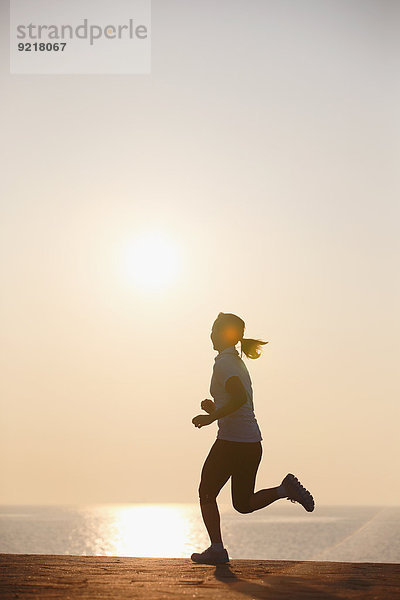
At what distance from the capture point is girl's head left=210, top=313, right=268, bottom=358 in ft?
27.7

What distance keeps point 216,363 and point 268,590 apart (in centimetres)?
237

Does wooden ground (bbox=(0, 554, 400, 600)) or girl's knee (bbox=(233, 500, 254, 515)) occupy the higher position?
girl's knee (bbox=(233, 500, 254, 515))

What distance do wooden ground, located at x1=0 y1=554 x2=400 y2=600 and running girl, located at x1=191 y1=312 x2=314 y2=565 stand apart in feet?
1.31

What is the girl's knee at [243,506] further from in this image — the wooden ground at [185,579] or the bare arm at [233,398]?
the bare arm at [233,398]

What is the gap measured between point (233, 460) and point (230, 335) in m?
1.06

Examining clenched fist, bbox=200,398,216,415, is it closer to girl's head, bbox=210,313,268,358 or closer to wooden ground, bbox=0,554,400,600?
girl's head, bbox=210,313,268,358

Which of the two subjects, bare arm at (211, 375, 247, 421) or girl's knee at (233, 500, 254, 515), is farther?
girl's knee at (233, 500, 254, 515)

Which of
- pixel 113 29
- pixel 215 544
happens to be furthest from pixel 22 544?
pixel 215 544

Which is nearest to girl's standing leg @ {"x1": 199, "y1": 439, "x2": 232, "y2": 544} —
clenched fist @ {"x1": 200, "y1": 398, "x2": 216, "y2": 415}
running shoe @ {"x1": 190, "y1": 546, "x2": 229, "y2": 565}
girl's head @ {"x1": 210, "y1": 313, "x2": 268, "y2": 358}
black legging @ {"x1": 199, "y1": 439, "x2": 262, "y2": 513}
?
black legging @ {"x1": 199, "y1": 439, "x2": 262, "y2": 513}

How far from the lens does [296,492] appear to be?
7945 millimetres

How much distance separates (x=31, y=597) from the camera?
599 cm

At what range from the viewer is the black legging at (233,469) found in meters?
8.11

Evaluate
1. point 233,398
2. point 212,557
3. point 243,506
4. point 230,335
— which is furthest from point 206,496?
point 230,335

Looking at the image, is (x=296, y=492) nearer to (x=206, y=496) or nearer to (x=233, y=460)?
(x=233, y=460)
